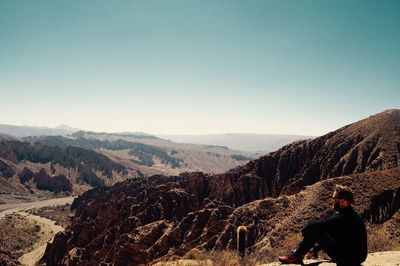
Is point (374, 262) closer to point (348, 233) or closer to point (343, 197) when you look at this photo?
point (348, 233)

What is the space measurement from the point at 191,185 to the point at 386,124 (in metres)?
31.7

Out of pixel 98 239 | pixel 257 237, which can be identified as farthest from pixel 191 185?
pixel 257 237

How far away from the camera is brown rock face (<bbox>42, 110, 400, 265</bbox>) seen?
36250 millimetres

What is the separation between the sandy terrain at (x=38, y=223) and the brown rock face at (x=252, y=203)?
9271 millimetres

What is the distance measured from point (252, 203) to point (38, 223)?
71219 mm

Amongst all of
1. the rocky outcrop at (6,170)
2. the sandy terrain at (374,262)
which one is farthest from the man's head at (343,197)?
the rocky outcrop at (6,170)

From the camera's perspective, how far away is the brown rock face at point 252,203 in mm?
36250

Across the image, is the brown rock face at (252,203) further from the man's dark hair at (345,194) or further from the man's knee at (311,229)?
the man's dark hair at (345,194)

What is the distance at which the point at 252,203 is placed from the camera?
42406 mm

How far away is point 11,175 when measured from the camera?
14712cm

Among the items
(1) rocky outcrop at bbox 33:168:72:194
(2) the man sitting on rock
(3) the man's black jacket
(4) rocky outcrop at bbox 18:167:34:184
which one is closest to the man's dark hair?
(2) the man sitting on rock

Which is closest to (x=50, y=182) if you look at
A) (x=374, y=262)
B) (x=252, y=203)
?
(x=252, y=203)

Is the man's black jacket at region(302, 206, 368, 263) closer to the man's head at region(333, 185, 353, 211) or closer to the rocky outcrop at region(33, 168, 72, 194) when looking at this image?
the man's head at region(333, 185, 353, 211)

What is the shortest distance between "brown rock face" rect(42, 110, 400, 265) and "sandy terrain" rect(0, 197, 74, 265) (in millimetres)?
9271
